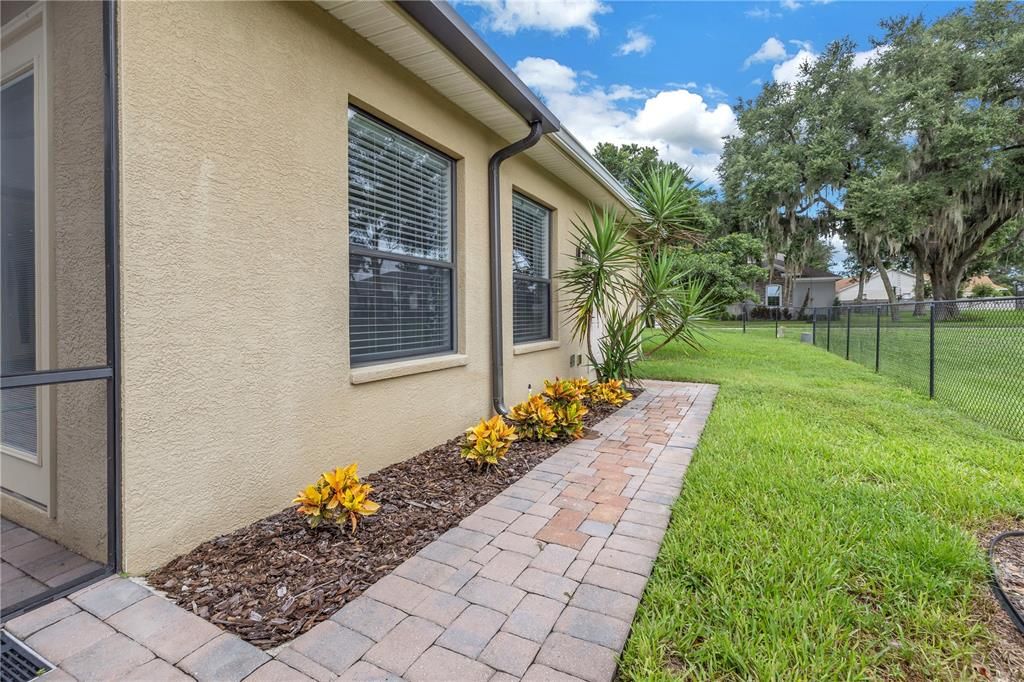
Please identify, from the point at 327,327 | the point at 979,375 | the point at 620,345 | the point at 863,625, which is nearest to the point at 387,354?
the point at 327,327

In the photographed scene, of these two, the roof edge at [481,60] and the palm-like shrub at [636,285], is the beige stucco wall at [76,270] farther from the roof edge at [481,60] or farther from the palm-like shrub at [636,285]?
the palm-like shrub at [636,285]

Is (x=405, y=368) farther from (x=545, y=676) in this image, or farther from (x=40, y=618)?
(x=545, y=676)

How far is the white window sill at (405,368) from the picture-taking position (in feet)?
9.89

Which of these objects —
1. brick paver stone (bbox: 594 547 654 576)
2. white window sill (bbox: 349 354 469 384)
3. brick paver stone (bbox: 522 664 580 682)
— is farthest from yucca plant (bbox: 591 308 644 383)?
brick paver stone (bbox: 522 664 580 682)

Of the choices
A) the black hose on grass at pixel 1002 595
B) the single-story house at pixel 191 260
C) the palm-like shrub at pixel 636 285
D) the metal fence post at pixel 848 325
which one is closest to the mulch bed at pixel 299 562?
the single-story house at pixel 191 260

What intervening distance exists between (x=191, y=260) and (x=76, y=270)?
1.43 ft

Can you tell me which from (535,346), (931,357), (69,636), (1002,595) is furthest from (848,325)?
(69,636)

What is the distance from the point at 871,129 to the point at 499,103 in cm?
2239

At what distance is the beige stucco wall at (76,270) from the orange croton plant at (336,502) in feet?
2.56

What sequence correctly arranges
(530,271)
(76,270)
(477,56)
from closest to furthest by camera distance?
(76,270) < (477,56) < (530,271)

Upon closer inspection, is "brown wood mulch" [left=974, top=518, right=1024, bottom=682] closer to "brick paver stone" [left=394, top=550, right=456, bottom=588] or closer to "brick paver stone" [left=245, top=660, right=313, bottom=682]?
"brick paver stone" [left=394, top=550, right=456, bottom=588]

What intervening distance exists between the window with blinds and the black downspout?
0.75 meters

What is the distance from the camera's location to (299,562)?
6.76ft

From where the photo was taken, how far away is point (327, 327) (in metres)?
2.78
